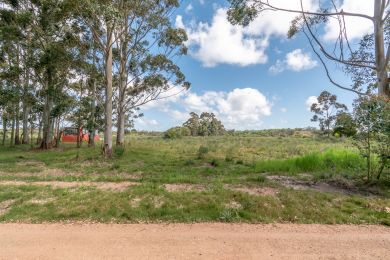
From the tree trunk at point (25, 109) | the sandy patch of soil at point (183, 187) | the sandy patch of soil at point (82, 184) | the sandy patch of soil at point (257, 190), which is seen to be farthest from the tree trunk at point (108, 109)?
the sandy patch of soil at point (257, 190)

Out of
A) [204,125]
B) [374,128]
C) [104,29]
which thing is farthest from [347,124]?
[204,125]

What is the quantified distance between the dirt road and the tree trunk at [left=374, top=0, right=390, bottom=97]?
247 inches

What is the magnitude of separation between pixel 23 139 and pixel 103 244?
24.6 metres

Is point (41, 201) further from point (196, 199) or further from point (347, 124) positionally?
point (347, 124)

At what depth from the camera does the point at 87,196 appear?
663cm

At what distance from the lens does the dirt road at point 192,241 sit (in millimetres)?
4113

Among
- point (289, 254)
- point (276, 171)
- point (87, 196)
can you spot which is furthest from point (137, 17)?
point (289, 254)

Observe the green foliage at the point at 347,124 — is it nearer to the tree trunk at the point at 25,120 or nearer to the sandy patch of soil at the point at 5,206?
the sandy patch of soil at the point at 5,206

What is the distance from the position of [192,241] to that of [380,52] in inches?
371

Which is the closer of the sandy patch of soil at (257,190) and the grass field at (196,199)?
the grass field at (196,199)

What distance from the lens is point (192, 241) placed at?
454cm

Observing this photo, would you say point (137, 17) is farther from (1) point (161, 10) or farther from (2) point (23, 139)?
(2) point (23, 139)

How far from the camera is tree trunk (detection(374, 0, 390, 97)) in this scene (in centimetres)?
970

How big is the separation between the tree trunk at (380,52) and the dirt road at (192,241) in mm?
6284
